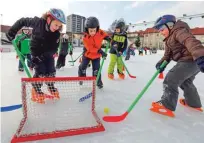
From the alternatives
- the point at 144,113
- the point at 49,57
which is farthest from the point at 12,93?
the point at 144,113

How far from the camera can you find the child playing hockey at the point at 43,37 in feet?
6.55

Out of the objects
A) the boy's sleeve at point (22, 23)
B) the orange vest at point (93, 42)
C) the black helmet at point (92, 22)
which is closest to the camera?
the boy's sleeve at point (22, 23)

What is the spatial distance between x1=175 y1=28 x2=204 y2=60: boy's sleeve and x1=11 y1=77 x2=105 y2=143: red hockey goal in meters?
0.91

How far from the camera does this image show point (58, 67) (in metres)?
5.46

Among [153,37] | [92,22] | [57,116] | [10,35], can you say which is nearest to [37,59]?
[10,35]

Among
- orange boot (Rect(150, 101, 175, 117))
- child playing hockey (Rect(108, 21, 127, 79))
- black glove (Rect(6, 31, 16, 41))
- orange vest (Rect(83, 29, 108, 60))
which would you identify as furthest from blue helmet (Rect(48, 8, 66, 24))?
child playing hockey (Rect(108, 21, 127, 79))

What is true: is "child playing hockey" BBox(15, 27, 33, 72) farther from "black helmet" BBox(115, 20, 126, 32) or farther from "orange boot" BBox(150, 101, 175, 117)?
"orange boot" BBox(150, 101, 175, 117)

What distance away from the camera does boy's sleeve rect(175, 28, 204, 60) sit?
1348mm

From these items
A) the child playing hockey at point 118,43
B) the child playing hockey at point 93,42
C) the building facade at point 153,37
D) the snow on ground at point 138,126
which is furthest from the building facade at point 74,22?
the snow on ground at point 138,126

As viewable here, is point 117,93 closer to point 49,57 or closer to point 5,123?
point 49,57

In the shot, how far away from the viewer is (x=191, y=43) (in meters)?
1.46

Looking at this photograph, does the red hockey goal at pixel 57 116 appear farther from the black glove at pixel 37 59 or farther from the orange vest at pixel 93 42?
the orange vest at pixel 93 42

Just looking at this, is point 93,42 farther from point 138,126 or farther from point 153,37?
point 153,37

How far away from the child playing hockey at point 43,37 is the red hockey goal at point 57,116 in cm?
20
